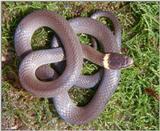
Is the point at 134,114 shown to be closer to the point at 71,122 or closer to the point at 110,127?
the point at 110,127

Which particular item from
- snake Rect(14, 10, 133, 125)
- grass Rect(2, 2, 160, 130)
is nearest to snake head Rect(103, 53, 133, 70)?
snake Rect(14, 10, 133, 125)

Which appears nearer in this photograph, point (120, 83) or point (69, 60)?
point (69, 60)

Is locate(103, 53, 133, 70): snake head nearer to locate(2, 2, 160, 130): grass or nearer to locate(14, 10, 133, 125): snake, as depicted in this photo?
locate(14, 10, 133, 125): snake

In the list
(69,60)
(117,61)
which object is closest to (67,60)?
(69,60)

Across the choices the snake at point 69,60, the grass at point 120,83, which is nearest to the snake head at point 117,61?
the snake at point 69,60

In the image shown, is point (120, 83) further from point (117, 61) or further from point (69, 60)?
point (69, 60)

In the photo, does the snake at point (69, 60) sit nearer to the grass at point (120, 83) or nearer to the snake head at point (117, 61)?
the snake head at point (117, 61)
